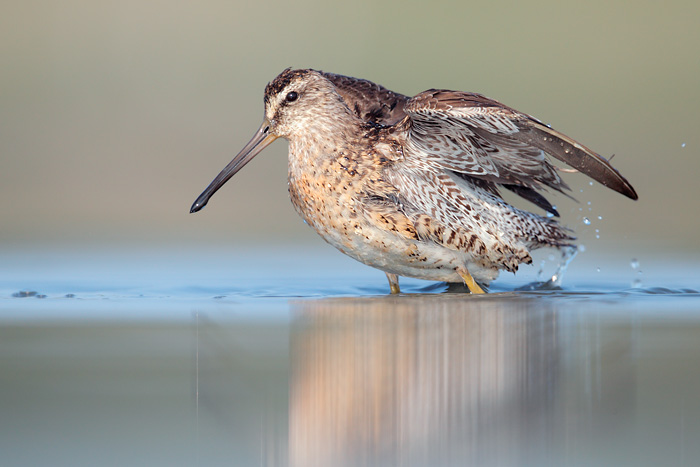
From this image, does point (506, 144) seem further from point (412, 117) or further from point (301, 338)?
point (301, 338)

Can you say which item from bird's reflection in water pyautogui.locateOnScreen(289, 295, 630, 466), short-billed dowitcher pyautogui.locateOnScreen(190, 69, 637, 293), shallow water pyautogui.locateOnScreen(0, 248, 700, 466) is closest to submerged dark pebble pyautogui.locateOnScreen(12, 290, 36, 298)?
shallow water pyautogui.locateOnScreen(0, 248, 700, 466)

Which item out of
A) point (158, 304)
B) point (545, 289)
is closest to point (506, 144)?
point (545, 289)

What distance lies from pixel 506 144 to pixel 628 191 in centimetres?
76

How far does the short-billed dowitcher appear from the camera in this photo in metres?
5.84

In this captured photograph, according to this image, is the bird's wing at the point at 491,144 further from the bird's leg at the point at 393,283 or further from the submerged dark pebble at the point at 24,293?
the submerged dark pebble at the point at 24,293

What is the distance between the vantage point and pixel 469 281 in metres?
6.29

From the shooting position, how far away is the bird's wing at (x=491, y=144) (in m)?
5.41

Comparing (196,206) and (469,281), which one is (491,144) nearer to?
(469,281)

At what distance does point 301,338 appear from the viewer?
430 cm

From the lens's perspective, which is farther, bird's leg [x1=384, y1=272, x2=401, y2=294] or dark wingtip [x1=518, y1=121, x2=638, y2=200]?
bird's leg [x1=384, y1=272, x2=401, y2=294]

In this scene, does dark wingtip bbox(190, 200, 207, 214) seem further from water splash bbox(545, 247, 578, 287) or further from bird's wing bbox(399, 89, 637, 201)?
water splash bbox(545, 247, 578, 287)

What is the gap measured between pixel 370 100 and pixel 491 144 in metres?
1.28

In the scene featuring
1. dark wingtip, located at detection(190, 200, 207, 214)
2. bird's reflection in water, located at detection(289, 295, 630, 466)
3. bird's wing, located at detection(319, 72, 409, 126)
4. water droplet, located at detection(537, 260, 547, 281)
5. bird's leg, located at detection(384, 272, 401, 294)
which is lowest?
bird's reflection in water, located at detection(289, 295, 630, 466)

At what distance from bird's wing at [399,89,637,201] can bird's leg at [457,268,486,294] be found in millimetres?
562
